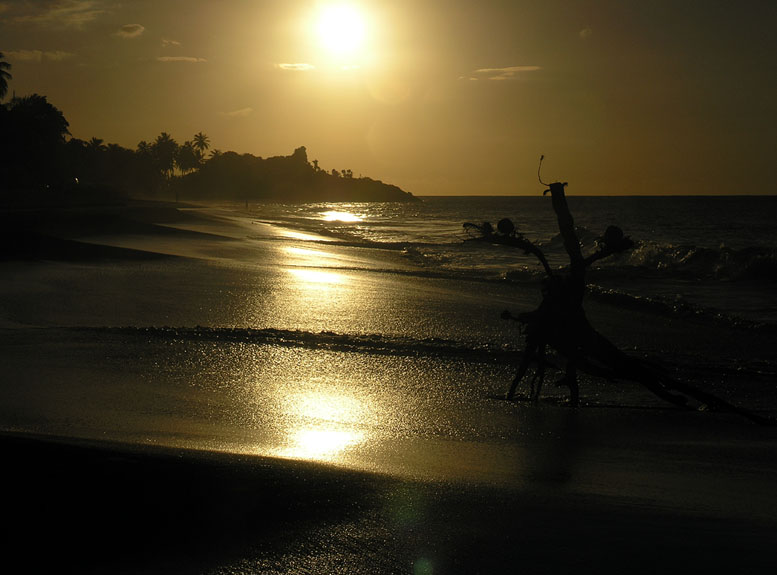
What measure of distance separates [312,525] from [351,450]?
159cm

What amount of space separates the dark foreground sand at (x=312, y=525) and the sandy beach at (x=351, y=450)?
0.01m

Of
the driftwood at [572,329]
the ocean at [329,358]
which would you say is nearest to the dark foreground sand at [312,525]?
the ocean at [329,358]

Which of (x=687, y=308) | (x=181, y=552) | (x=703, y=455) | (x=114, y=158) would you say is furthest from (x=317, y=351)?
(x=114, y=158)

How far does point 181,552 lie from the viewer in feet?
10.4

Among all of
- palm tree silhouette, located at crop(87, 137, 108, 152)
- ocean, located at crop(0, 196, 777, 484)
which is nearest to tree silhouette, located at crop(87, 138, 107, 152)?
palm tree silhouette, located at crop(87, 137, 108, 152)

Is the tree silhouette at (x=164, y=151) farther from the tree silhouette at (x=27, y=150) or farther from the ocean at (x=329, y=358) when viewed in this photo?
the ocean at (x=329, y=358)

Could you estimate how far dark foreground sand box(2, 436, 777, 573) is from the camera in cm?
314

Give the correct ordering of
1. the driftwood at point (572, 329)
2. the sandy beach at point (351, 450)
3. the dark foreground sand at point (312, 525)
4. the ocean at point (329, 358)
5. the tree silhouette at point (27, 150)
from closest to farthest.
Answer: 1. the dark foreground sand at point (312, 525)
2. the sandy beach at point (351, 450)
3. the ocean at point (329, 358)
4. the driftwood at point (572, 329)
5. the tree silhouette at point (27, 150)

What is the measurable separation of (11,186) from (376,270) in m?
51.3

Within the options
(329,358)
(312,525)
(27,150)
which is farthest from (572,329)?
(27,150)

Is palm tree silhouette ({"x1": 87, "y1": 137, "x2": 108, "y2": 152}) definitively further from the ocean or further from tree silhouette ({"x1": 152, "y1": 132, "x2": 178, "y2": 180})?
the ocean

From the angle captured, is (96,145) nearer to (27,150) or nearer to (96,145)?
(96,145)

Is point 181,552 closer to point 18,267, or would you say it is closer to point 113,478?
point 113,478

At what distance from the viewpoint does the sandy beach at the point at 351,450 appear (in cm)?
328
